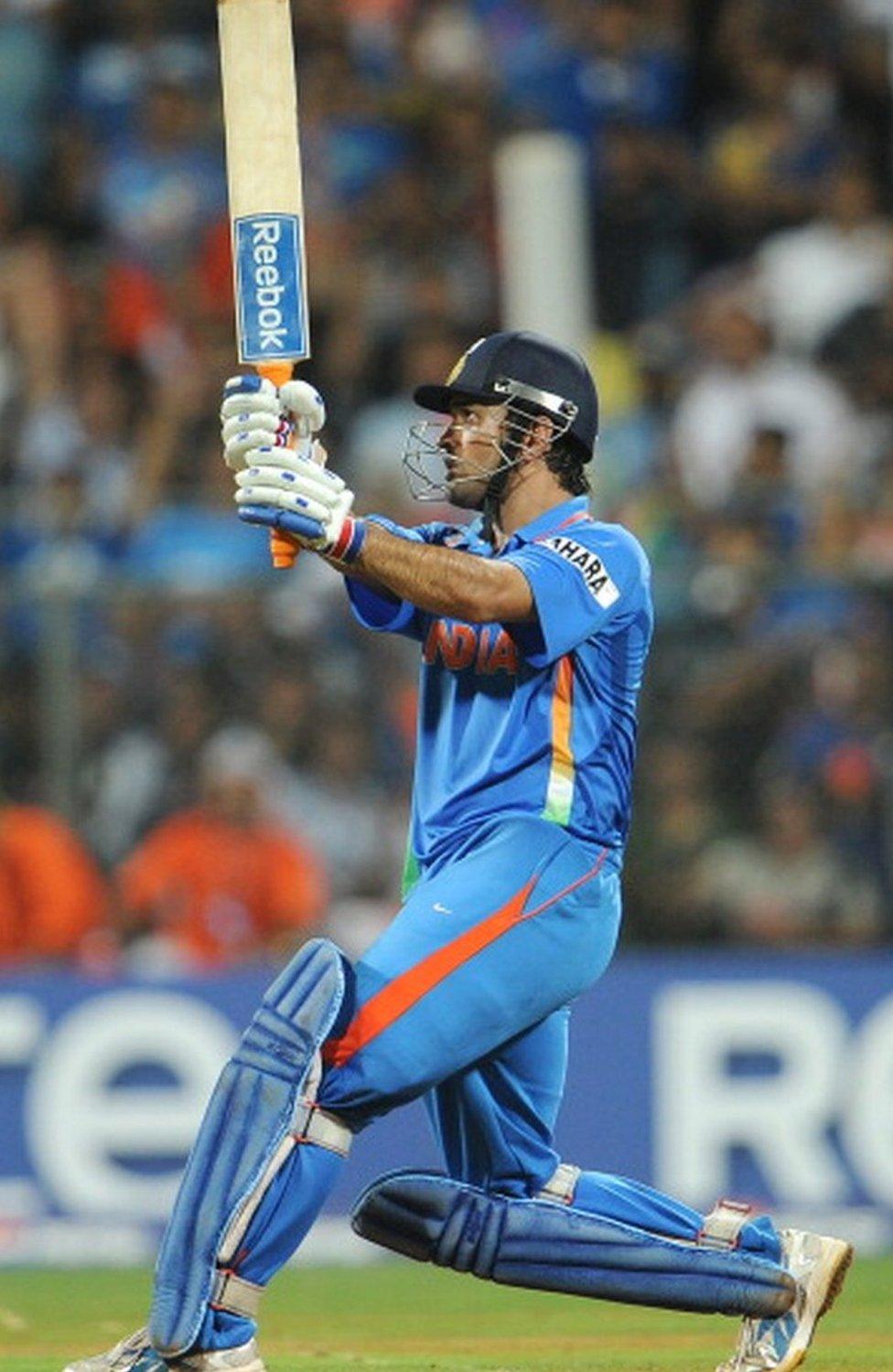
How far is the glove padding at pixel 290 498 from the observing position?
221 inches

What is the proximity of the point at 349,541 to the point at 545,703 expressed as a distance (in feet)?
1.84

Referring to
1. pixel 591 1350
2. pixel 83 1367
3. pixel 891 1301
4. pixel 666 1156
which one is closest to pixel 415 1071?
pixel 83 1367

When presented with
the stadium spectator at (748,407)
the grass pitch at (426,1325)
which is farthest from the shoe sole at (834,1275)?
the stadium spectator at (748,407)

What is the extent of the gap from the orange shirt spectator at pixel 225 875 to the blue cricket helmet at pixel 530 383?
458 centimetres

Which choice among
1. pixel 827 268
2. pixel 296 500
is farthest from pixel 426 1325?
pixel 827 268

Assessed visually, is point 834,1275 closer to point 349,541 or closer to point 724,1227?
point 724,1227

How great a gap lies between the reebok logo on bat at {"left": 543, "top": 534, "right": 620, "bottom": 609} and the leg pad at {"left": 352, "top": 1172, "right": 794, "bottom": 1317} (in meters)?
1.22

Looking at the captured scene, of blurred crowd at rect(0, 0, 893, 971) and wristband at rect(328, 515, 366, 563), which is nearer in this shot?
wristband at rect(328, 515, 366, 563)

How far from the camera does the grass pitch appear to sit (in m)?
7.02

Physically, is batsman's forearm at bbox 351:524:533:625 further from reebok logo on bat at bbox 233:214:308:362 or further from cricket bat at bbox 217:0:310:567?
reebok logo on bat at bbox 233:214:308:362

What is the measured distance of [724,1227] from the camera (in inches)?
246

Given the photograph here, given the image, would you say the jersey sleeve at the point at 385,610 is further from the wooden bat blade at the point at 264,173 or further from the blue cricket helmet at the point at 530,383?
the wooden bat blade at the point at 264,173

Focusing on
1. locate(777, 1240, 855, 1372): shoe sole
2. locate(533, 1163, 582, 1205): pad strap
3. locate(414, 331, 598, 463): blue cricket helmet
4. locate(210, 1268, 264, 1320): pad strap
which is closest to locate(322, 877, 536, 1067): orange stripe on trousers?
locate(210, 1268, 264, 1320): pad strap

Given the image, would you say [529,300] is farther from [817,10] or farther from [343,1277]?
[343,1277]
